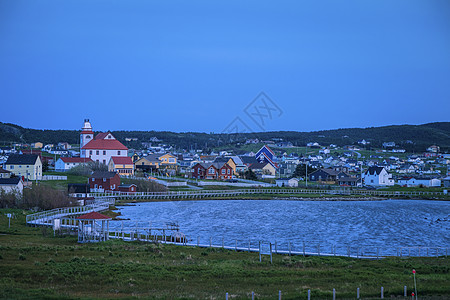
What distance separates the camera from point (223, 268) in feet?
72.2

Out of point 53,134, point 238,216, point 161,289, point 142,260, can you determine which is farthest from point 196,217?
point 53,134

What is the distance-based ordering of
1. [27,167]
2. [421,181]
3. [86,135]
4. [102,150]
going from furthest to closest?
[86,135]
[421,181]
[102,150]
[27,167]

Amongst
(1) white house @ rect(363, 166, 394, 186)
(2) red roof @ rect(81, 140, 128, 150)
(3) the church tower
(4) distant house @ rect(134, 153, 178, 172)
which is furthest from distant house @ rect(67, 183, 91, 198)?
(1) white house @ rect(363, 166, 394, 186)

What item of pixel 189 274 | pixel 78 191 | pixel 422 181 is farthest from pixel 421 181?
pixel 189 274

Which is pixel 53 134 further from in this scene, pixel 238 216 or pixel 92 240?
pixel 92 240

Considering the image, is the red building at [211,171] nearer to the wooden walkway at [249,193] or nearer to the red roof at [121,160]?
the red roof at [121,160]

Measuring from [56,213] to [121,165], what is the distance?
38.6 metres

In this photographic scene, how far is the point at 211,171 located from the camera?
8606cm

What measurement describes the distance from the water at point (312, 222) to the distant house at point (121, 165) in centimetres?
2002

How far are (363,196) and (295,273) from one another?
2233 inches

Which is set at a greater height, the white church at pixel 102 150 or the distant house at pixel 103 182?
the white church at pixel 102 150

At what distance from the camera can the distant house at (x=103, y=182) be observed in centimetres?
6425

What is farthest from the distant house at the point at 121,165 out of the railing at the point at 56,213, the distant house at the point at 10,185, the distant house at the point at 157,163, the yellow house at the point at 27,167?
the distant house at the point at 10,185

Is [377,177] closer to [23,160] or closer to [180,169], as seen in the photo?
[180,169]
